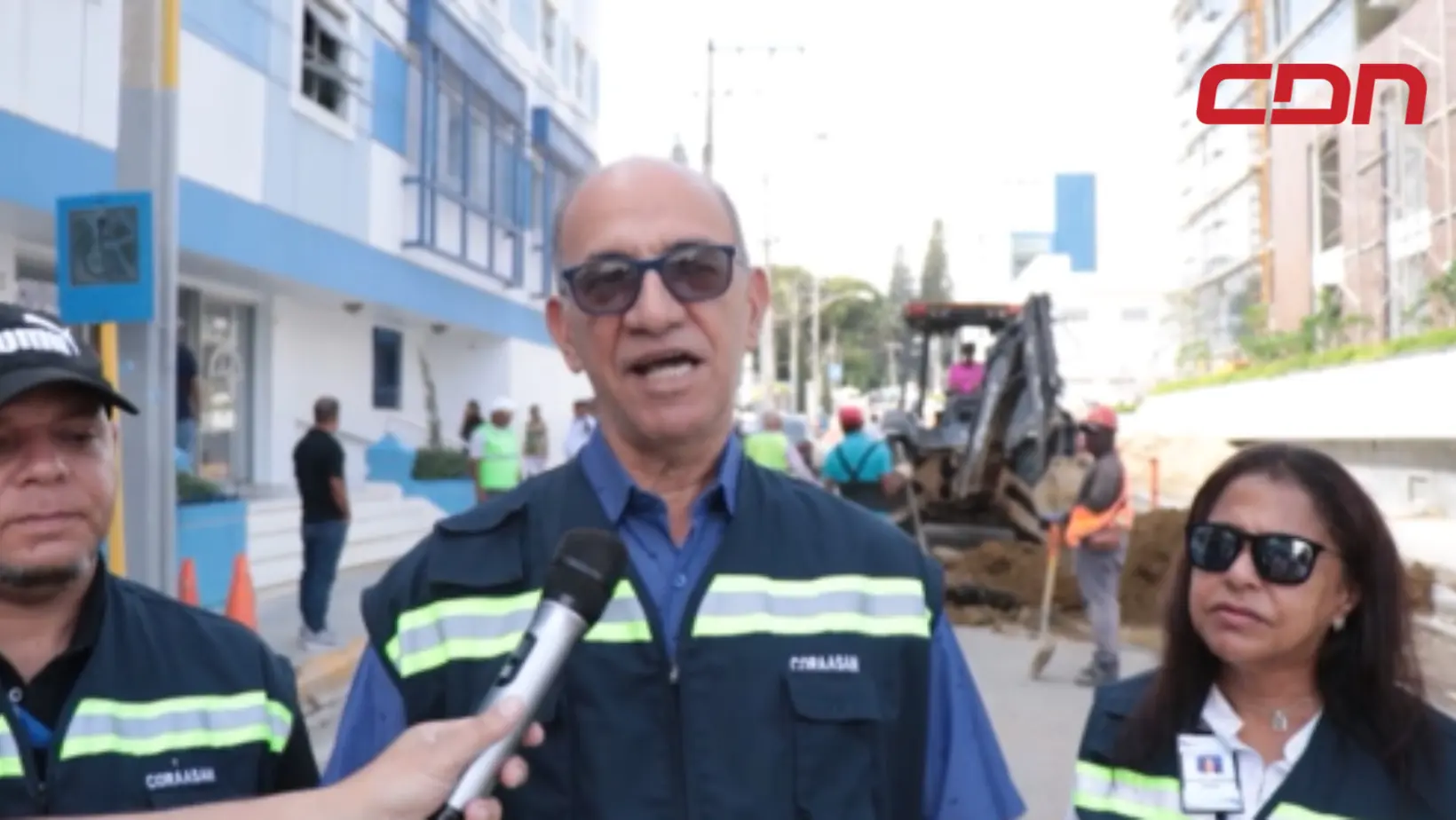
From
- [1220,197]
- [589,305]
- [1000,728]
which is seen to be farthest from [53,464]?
[1220,197]

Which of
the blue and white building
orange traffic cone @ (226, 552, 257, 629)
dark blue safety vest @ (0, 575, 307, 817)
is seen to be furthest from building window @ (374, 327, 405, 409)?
dark blue safety vest @ (0, 575, 307, 817)

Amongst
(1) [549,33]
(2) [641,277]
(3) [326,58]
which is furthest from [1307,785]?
(1) [549,33]

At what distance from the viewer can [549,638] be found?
5.23 feet

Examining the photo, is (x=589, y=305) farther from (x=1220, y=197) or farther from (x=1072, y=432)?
(x=1220, y=197)

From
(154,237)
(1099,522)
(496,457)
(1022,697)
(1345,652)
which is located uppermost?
(154,237)

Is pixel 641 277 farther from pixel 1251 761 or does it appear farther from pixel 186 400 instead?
pixel 186 400

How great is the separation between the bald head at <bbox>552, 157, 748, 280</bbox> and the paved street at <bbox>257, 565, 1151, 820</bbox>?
3531mm

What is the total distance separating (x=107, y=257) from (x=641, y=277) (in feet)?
16.0

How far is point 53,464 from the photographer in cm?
219

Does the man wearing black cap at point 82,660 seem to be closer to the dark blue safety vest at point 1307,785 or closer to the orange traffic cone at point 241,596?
the dark blue safety vest at point 1307,785

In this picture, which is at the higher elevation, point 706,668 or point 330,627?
point 706,668

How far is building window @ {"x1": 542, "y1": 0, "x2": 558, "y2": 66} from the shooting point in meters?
27.6

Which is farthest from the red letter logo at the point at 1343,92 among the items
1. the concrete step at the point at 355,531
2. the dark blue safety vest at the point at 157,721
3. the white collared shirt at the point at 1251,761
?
the dark blue safety vest at the point at 157,721

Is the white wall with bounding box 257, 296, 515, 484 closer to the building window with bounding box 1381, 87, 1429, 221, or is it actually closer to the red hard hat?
the red hard hat
